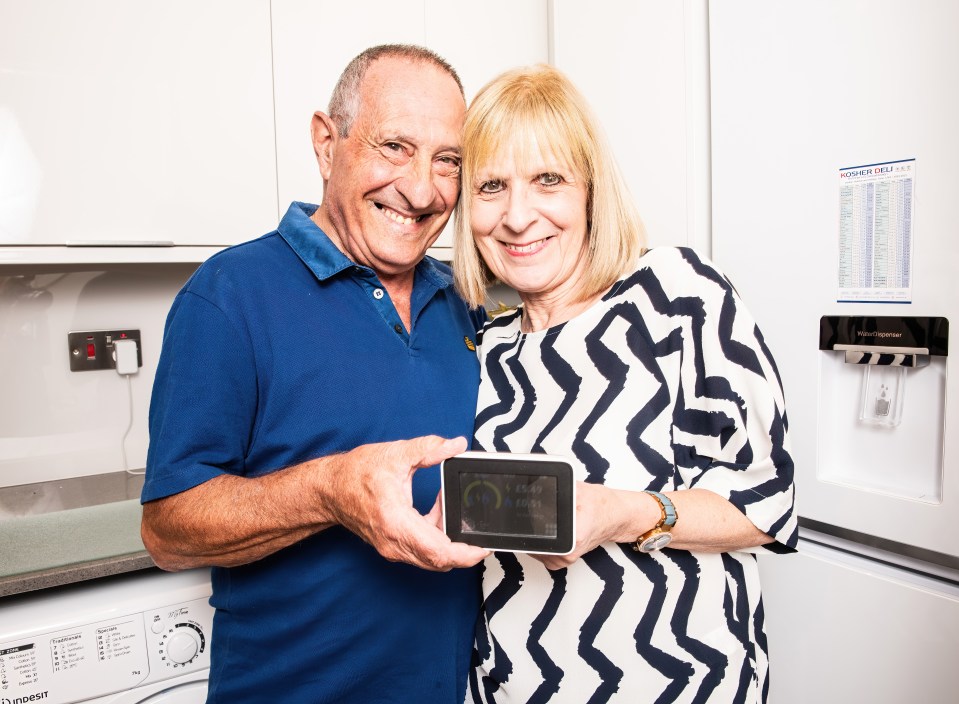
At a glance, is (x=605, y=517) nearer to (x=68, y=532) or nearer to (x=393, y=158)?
(x=393, y=158)

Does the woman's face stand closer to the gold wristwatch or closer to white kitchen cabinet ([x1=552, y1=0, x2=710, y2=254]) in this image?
the gold wristwatch

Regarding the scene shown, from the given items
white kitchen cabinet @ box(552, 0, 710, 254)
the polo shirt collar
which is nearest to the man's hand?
the polo shirt collar

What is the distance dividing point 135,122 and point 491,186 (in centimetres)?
90

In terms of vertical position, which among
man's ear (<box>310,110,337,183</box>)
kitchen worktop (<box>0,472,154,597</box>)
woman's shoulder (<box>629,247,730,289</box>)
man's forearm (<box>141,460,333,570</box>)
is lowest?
kitchen worktop (<box>0,472,154,597</box>)

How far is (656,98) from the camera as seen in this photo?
1486 millimetres

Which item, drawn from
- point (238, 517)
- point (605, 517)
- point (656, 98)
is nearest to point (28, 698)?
point (238, 517)

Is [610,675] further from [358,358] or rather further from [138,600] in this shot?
[138,600]

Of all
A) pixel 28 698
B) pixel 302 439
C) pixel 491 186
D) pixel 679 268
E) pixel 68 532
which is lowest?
pixel 28 698

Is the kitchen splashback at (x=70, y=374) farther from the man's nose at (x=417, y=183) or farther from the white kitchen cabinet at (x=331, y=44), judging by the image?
the man's nose at (x=417, y=183)

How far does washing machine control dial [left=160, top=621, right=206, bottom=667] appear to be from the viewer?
116cm

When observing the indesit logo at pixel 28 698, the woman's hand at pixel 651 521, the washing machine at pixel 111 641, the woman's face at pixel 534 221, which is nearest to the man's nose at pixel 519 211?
the woman's face at pixel 534 221

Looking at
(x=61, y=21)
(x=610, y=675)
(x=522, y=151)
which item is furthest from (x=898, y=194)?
(x=61, y=21)

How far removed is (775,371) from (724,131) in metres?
0.63

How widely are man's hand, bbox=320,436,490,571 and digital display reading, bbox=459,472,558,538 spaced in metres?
0.03
